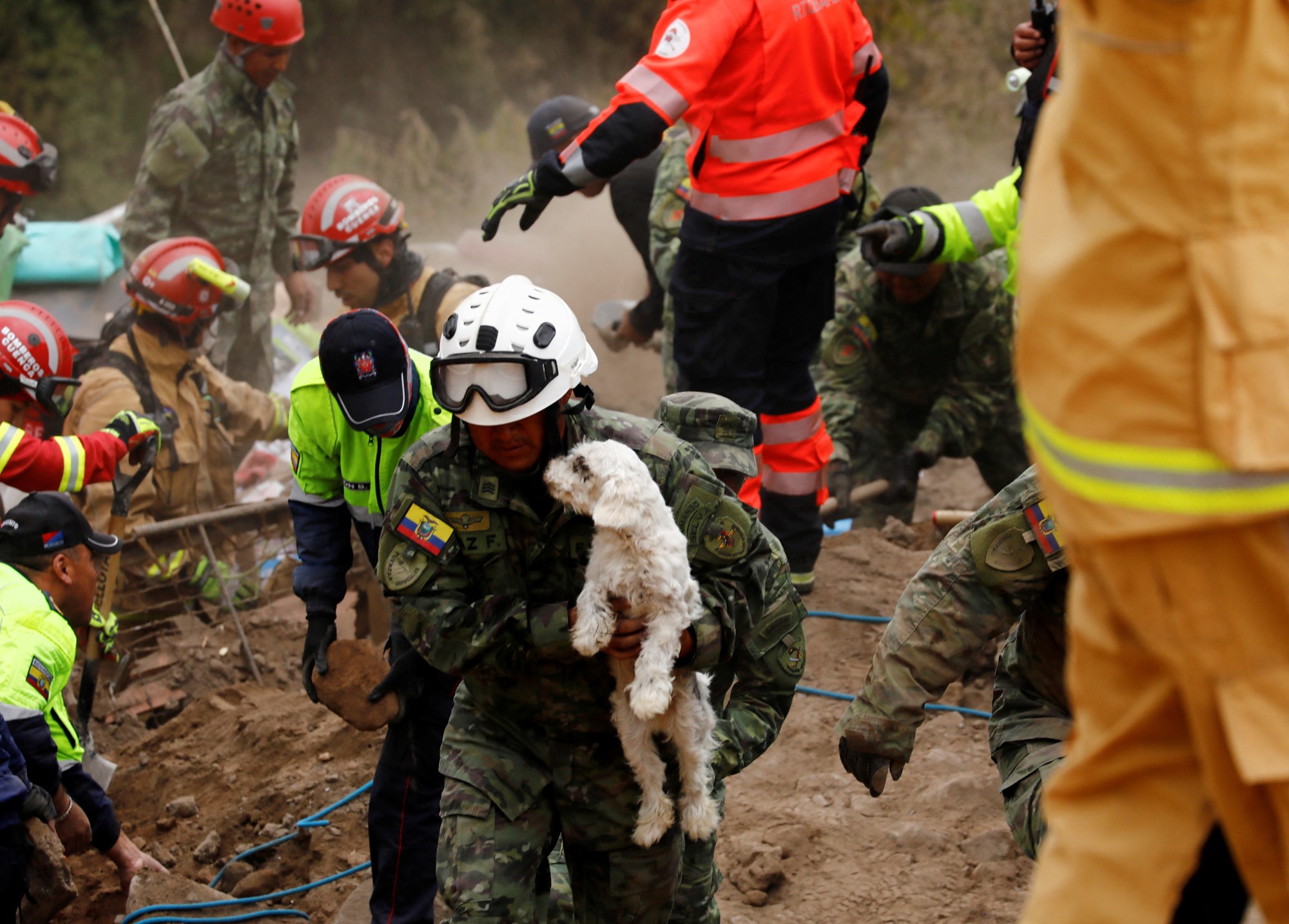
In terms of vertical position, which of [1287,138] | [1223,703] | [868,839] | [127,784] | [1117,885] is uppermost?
[1287,138]

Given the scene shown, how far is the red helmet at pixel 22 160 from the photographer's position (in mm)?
7539

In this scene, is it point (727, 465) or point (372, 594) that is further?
point (372, 594)

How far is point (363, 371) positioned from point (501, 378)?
0.88 meters

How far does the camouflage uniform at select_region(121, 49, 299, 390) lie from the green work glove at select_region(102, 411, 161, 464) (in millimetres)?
3055

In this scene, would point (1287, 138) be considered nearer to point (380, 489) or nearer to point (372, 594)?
point (380, 489)

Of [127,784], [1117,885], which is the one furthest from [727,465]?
[127,784]

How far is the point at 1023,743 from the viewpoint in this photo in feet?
9.98

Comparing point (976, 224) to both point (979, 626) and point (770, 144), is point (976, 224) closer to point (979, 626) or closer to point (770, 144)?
point (770, 144)

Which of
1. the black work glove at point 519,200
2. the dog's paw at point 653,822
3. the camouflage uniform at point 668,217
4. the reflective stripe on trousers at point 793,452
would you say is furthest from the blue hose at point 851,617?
the dog's paw at point 653,822

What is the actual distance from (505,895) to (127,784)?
Answer: 3191mm

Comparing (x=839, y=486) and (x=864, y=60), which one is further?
(x=839, y=486)

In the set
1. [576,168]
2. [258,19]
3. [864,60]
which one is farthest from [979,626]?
[258,19]

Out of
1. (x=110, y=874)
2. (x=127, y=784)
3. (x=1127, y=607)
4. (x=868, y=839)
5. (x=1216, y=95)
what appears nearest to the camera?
(x=1216, y=95)

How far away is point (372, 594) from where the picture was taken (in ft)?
21.6
